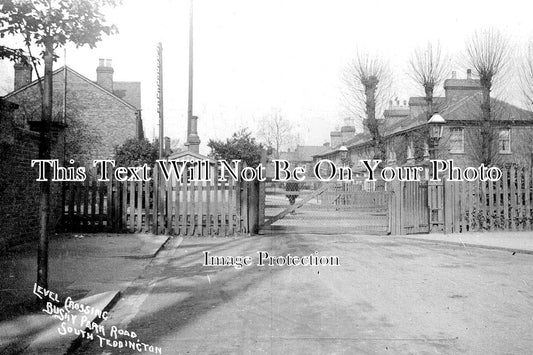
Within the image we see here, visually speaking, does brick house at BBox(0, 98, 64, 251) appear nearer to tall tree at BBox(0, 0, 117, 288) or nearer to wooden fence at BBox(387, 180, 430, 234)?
tall tree at BBox(0, 0, 117, 288)

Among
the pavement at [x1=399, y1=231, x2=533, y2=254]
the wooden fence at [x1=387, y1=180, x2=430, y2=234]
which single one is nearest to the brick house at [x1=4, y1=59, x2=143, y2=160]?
the wooden fence at [x1=387, y1=180, x2=430, y2=234]

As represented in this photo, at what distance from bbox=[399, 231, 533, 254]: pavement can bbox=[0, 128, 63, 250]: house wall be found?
9.14 meters

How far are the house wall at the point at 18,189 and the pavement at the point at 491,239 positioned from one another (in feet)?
30.0

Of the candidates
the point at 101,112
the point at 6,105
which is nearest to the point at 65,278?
the point at 6,105

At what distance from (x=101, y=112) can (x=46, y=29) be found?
1256 inches

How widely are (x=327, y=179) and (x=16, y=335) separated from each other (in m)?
8.91

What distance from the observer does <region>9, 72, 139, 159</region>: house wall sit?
3503 cm

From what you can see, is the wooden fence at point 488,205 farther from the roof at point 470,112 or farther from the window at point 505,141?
the window at point 505,141

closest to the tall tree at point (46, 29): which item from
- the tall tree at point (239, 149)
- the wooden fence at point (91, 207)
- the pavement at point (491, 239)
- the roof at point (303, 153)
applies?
the wooden fence at point (91, 207)

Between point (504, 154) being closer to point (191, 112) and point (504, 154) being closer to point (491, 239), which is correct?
point (191, 112)

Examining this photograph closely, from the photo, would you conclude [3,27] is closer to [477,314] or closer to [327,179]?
[477,314]

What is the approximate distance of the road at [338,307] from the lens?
426cm

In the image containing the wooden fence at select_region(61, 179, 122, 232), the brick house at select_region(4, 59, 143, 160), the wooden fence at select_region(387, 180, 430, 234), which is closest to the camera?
the wooden fence at select_region(61, 179, 122, 232)

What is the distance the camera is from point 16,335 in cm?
418
